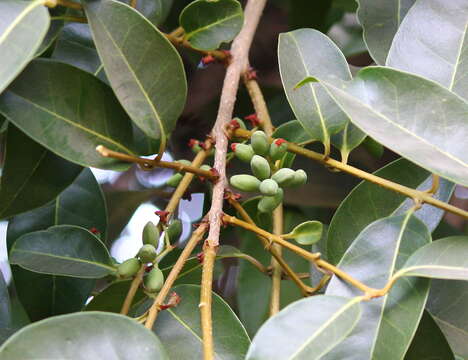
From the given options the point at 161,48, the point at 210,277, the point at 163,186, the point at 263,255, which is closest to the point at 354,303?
the point at 210,277

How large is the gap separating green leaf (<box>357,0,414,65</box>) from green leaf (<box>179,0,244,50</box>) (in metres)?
0.16

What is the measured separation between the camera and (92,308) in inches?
30.4

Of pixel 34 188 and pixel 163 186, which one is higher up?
pixel 34 188

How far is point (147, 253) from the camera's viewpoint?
0.67 metres

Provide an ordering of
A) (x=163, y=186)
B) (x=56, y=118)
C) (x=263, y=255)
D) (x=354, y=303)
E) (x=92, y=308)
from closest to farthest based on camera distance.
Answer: (x=354, y=303) → (x=56, y=118) → (x=92, y=308) → (x=263, y=255) → (x=163, y=186)

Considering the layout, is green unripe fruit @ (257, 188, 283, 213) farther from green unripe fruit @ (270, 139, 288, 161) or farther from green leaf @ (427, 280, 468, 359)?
green leaf @ (427, 280, 468, 359)

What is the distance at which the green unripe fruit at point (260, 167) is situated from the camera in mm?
685

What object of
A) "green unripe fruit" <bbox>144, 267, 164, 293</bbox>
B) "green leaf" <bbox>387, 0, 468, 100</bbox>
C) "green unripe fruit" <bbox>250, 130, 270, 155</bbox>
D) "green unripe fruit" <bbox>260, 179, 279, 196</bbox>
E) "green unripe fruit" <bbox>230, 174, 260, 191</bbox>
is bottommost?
"green unripe fruit" <bbox>144, 267, 164, 293</bbox>

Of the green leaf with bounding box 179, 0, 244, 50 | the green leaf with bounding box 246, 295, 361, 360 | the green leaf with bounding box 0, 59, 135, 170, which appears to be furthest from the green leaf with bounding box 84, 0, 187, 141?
the green leaf with bounding box 246, 295, 361, 360

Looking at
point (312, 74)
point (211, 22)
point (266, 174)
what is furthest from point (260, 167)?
point (211, 22)

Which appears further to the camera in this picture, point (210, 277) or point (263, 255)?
point (263, 255)

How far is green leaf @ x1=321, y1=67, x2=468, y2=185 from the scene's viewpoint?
58 centimetres

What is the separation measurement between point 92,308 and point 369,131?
39 cm

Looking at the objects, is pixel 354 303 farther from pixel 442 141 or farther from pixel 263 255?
pixel 263 255
